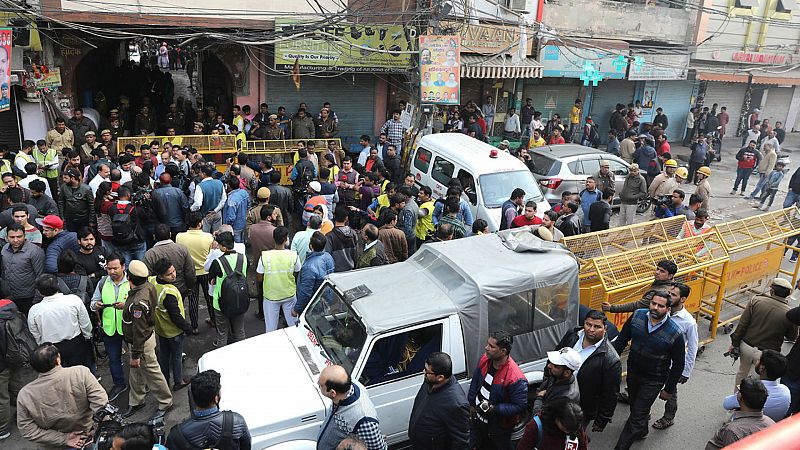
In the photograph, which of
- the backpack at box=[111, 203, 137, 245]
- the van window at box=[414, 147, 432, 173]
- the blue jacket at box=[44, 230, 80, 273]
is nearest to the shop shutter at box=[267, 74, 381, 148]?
the van window at box=[414, 147, 432, 173]

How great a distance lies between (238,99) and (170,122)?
71.4 inches

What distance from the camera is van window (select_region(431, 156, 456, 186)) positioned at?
10664 mm

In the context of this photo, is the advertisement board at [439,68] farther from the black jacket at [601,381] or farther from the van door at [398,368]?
the black jacket at [601,381]

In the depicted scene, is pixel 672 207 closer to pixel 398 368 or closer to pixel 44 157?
pixel 398 368

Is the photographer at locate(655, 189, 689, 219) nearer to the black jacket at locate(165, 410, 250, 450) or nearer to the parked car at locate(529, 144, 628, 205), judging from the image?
the parked car at locate(529, 144, 628, 205)

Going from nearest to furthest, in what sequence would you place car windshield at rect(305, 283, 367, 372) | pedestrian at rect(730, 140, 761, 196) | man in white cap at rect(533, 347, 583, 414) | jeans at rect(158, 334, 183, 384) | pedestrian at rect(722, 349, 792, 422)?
man in white cap at rect(533, 347, 583, 414)
pedestrian at rect(722, 349, 792, 422)
car windshield at rect(305, 283, 367, 372)
jeans at rect(158, 334, 183, 384)
pedestrian at rect(730, 140, 761, 196)

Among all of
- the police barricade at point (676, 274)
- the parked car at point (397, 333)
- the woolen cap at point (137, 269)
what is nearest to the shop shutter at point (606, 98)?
the police barricade at point (676, 274)

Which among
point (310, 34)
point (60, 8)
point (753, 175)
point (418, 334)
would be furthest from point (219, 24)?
point (753, 175)

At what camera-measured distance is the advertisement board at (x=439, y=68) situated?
12.4 metres

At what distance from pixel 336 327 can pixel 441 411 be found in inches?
61.5

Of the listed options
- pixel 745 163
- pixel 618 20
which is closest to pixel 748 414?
pixel 745 163

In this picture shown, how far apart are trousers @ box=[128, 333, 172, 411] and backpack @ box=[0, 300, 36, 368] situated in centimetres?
99

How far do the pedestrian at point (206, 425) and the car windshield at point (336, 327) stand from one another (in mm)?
1292

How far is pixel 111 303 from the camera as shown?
5.77 meters
